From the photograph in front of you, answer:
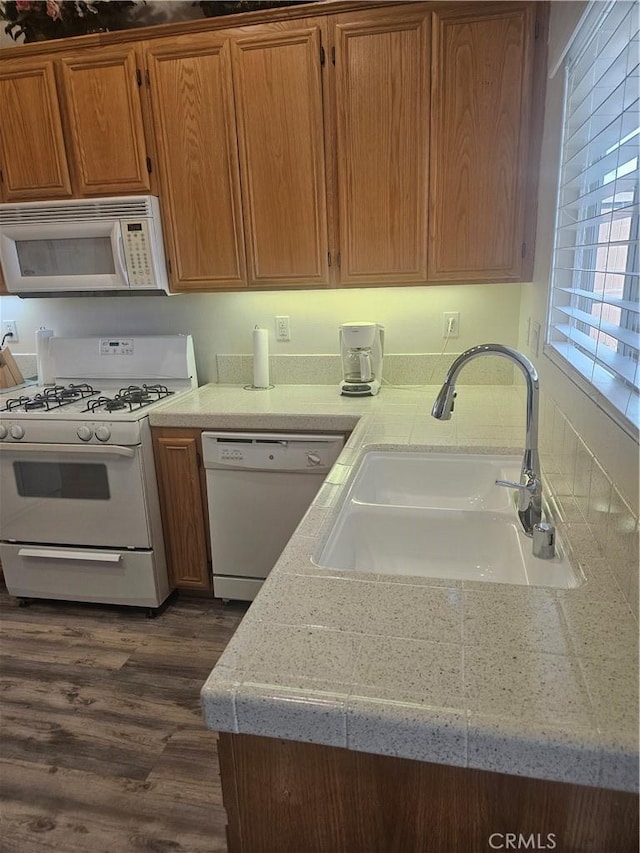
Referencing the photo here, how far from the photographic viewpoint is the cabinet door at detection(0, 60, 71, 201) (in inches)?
90.6

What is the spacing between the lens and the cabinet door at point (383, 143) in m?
2.02

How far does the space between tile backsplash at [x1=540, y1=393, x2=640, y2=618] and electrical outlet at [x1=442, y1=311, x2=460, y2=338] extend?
3.40ft

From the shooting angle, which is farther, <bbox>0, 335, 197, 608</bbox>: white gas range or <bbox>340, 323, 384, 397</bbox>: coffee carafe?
<bbox>340, 323, 384, 397</bbox>: coffee carafe

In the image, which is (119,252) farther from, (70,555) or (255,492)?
(70,555)

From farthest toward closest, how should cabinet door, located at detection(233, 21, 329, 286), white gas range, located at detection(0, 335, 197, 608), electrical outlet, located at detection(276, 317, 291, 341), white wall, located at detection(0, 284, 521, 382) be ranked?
electrical outlet, located at detection(276, 317, 291, 341) → white wall, located at detection(0, 284, 521, 382) → white gas range, located at detection(0, 335, 197, 608) → cabinet door, located at detection(233, 21, 329, 286)

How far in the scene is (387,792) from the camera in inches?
27.7

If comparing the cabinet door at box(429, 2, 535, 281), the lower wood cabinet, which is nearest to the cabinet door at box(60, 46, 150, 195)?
the lower wood cabinet

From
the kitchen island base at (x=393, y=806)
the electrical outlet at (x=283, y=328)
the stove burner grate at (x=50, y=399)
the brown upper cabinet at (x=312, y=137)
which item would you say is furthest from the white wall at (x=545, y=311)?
the stove burner grate at (x=50, y=399)

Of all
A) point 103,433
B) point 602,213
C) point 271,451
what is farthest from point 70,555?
point 602,213

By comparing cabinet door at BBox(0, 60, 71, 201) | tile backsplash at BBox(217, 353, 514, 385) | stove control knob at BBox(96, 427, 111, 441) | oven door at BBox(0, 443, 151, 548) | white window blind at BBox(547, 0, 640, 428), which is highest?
cabinet door at BBox(0, 60, 71, 201)

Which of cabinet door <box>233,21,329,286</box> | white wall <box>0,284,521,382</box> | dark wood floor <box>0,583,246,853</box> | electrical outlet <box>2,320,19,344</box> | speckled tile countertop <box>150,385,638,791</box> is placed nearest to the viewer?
speckled tile countertop <box>150,385,638,791</box>

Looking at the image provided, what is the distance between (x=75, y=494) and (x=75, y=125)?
1554 millimetres

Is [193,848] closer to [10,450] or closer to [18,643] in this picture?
[18,643]

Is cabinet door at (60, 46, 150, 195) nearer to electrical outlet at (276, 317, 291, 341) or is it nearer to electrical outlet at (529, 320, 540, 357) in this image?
electrical outlet at (276, 317, 291, 341)
